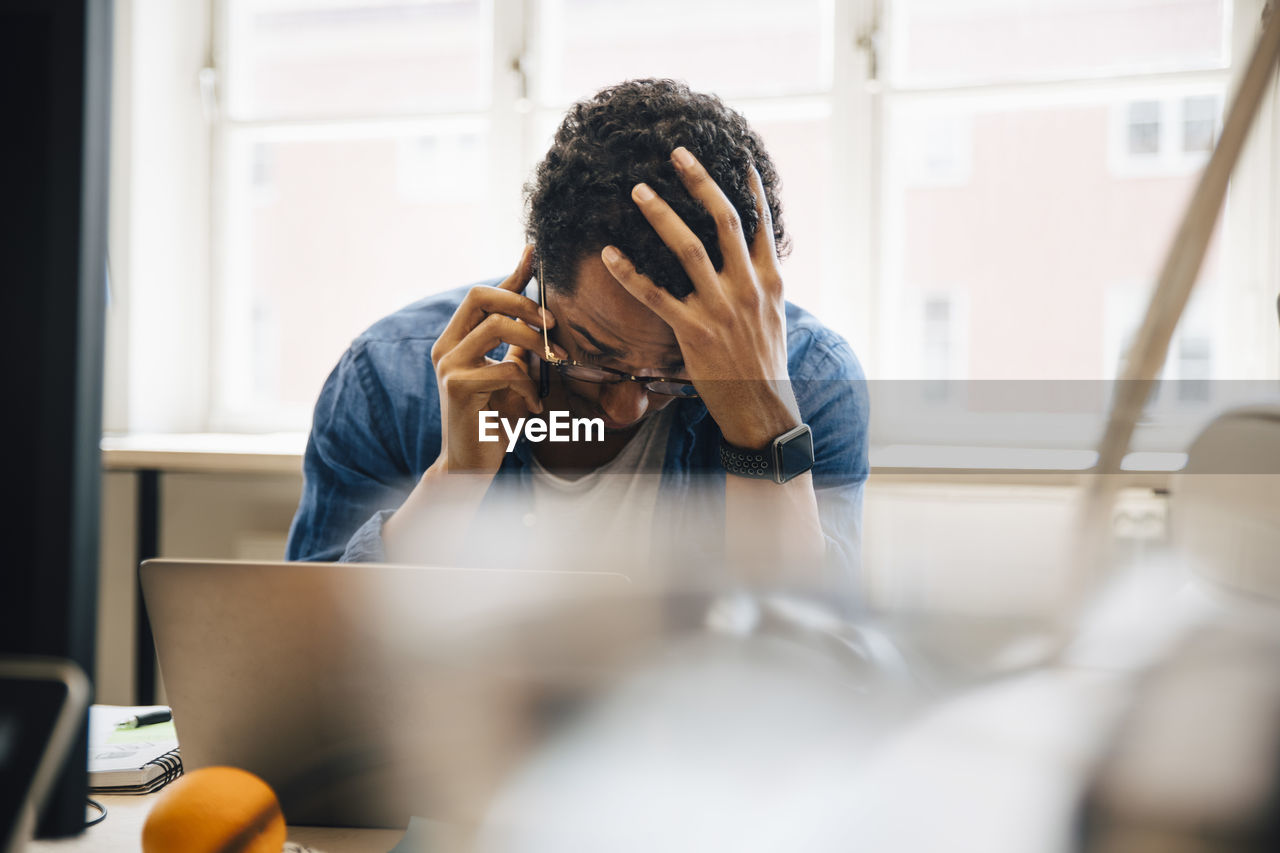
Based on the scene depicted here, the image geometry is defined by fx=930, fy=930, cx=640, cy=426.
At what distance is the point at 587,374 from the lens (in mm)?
955

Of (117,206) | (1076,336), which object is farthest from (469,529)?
(117,206)

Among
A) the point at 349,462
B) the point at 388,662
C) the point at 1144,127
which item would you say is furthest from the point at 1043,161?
the point at 388,662

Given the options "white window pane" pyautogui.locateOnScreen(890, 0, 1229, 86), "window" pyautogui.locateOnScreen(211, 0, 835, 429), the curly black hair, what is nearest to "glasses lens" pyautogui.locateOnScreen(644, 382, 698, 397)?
the curly black hair

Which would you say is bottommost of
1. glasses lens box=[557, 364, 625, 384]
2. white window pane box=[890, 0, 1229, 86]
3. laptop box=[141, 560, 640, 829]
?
laptop box=[141, 560, 640, 829]

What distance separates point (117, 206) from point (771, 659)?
87.8 inches

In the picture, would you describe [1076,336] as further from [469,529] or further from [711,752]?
[711,752]

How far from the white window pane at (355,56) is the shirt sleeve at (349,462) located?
131cm

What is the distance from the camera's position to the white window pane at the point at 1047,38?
1885 millimetres

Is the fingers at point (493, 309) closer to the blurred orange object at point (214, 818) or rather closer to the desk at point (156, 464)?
the blurred orange object at point (214, 818)

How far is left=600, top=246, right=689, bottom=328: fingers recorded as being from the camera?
901 millimetres

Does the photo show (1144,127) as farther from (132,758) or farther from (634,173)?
(132,758)

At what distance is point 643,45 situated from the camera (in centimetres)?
218

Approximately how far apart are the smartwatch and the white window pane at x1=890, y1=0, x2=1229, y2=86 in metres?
1.40

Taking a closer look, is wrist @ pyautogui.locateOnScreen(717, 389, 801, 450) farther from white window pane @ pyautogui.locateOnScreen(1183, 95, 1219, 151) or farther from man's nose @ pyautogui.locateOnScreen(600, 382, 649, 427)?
white window pane @ pyautogui.locateOnScreen(1183, 95, 1219, 151)
